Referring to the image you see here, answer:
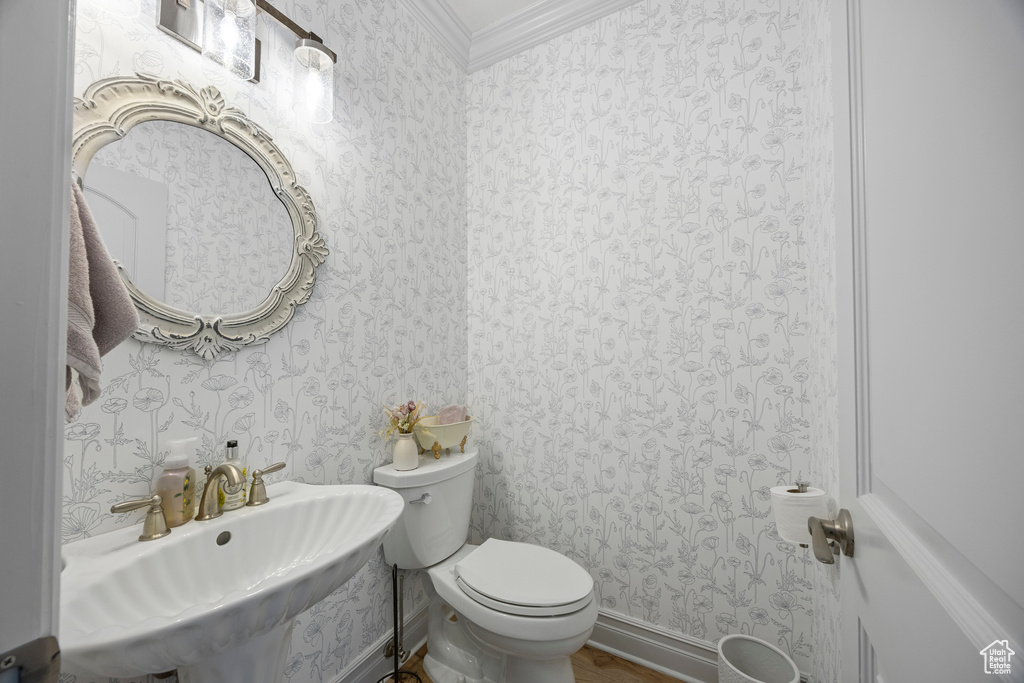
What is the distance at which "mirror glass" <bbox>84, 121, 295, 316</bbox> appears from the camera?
88cm

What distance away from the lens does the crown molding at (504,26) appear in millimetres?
1685

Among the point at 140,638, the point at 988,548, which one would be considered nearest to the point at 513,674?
the point at 140,638

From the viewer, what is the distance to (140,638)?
0.55 meters

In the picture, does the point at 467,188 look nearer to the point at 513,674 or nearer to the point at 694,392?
the point at 694,392

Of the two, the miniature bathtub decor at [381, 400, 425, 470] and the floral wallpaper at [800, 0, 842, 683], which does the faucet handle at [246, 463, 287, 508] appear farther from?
the floral wallpaper at [800, 0, 842, 683]

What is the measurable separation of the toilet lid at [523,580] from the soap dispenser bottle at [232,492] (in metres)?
0.68

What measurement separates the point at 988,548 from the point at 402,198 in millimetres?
1662

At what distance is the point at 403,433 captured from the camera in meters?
1.43

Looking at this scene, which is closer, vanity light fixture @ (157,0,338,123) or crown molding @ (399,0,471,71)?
vanity light fixture @ (157,0,338,123)

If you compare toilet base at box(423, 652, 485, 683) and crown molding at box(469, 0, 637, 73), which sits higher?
crown molding at box(469, 0, 637, 73)

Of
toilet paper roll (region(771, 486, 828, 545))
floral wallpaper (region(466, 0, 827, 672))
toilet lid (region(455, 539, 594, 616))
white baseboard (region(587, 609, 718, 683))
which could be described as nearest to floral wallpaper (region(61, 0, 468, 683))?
floral wallpaper (region(466, 0, 827, 672))

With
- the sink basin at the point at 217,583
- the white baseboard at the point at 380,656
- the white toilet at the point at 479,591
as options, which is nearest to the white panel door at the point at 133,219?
the sink basin at the point at 217,583

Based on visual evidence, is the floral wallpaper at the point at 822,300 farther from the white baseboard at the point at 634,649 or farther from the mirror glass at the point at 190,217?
the mirror glass at the point at 190,217

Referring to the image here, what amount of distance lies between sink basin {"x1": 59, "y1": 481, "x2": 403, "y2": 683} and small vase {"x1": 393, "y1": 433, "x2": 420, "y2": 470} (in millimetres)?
304
